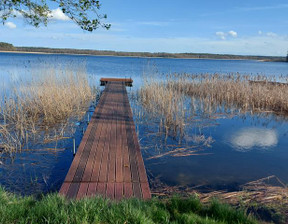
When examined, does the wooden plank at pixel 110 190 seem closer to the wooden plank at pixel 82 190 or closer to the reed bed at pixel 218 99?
the wooden plank at pixel 82 190

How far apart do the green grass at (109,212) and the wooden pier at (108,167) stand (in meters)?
0.29

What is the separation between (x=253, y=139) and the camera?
6.81 m

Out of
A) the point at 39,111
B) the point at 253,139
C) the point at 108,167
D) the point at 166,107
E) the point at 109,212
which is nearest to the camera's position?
the point at 109,212

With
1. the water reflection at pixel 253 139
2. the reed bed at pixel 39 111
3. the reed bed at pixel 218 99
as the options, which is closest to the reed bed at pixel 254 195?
the water reflection at pixel 253 139

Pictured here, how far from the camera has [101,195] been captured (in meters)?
2.76

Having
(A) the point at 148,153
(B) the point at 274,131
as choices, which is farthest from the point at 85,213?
(B) the point at 274,131

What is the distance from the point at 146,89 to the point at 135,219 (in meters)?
8.78

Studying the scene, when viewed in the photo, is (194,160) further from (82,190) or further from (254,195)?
(82,190)

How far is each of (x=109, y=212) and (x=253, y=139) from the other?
5579 millimetres

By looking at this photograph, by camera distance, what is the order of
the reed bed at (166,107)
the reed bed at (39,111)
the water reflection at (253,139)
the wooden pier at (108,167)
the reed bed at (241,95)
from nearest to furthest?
the wooden pier at (108,167)
the reed bed at (39,111)
the water reflection at (253,139)
the reed bed at (166,107)
the reed bed at (241,95)

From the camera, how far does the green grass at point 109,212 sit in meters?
2.28

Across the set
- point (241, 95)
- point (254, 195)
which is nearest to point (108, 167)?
point (254, 195)

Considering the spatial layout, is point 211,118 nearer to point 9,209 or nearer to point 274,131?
point 274,131

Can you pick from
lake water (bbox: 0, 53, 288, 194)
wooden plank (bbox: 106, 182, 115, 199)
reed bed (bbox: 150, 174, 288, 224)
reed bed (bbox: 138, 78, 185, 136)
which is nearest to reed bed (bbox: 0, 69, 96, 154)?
lake water (bbox: 0, 53, 288, 194)
